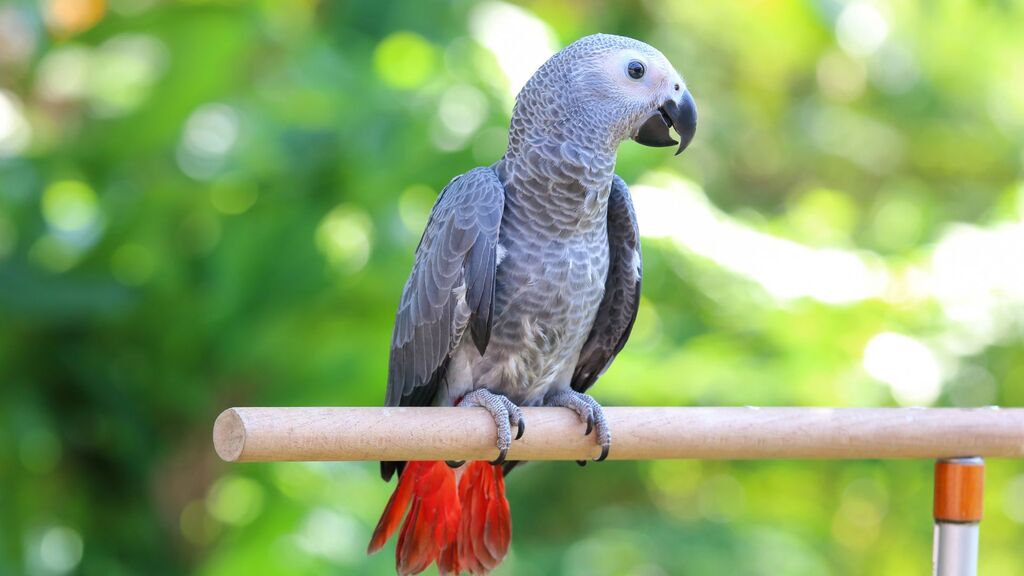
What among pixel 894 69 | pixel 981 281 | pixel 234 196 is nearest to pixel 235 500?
pixel 234 196

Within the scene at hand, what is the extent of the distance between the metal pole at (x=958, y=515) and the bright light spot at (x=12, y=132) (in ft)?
5.24

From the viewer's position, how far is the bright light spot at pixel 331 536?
1647 mm

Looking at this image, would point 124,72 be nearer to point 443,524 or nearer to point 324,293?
point 324,293

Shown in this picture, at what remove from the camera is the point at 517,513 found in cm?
234

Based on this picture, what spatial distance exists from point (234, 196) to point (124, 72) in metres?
0.61

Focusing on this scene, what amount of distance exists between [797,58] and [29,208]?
71.8 inches

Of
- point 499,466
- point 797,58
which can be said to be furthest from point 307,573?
point 797,58

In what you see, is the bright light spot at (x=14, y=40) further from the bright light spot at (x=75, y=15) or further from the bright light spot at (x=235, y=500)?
the bright light spot at (x=235, y=500)

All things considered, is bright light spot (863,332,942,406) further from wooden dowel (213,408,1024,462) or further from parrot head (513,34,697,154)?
parrot head (513,34,697,154)

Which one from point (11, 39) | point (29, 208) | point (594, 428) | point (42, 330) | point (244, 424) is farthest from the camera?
point (11, 39)

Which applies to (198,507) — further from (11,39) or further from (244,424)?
(244,424)

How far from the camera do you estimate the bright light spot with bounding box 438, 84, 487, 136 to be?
1664mm

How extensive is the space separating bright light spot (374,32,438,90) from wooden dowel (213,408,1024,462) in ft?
3.00

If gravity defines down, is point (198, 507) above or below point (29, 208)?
below
